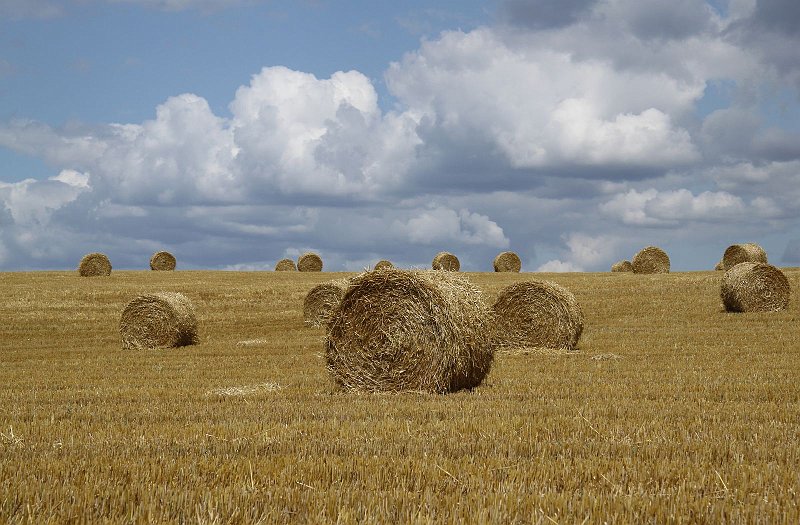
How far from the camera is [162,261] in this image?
Answer: 2061 inches

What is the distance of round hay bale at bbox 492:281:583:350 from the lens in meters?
20.6

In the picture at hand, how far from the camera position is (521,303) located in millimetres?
21141

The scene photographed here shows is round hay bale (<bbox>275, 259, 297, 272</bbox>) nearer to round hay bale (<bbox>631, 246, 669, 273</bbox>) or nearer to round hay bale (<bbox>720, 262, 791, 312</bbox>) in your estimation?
round hay bale (<bbox>631, 246, 669, 273</bbox>)

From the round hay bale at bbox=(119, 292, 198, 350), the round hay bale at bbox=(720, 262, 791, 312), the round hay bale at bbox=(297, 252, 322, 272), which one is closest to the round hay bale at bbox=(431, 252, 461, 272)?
the round hay bale at bbox=(297, 252, 322, 272)

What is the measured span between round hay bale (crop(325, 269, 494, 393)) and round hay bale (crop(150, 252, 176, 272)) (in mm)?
40746

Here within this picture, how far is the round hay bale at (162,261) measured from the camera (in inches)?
2057

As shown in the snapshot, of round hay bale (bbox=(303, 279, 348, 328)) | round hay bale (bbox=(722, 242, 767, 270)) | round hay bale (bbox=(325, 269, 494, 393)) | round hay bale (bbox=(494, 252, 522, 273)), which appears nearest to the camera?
round hay bale (bbox=(325, 269, 494, 393))

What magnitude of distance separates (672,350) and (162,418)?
12899 mm

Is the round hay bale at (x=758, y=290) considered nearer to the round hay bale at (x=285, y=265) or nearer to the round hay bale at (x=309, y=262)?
the round hay bale at (x=309, y=262)

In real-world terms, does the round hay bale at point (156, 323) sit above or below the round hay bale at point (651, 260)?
below

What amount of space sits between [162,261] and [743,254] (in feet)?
111

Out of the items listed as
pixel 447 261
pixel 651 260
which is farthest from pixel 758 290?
pixel 447 261

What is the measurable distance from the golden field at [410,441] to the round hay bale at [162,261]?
33.5 m

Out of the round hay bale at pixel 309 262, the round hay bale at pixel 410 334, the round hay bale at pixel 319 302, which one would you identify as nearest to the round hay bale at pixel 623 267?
the round hay bale at pixel 309 262
